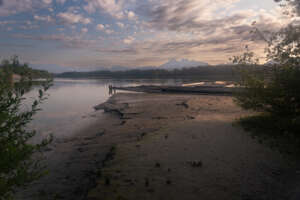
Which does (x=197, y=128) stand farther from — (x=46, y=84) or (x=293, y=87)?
(x=46, y=84)

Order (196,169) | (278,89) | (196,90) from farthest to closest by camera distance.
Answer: (196,90) → (278,89) → (196,169)

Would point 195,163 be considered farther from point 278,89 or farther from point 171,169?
point 278,89

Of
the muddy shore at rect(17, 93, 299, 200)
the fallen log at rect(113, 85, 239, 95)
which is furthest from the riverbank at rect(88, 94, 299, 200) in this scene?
the fallen log at rect(113, 85, 239, 95)

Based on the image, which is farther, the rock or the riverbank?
the rock

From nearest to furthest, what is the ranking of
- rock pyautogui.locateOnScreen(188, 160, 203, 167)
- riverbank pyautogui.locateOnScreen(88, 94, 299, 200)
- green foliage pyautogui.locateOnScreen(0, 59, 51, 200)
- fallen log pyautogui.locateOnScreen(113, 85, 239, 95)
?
1. green foliage pyautogui.locateOnScreen(0, 59, 51, 200)
2. riverbank pyautogui.locateOnScreen(88, 94, 299, 200)
3. rock pyautogui.locateOnScreen(188, 160, 203, 167)
4. fallen log pyautogui.locateOnScreen(113, 85, 239, 95)

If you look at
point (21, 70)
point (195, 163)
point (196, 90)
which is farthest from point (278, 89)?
point (196, 90)

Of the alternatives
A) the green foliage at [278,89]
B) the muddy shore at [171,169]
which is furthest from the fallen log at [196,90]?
the muddy shore at [171,169]

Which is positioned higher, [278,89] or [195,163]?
[278,89]

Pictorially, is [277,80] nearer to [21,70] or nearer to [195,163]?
[195,163]

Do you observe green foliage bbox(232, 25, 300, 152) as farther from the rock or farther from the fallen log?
the fallen log

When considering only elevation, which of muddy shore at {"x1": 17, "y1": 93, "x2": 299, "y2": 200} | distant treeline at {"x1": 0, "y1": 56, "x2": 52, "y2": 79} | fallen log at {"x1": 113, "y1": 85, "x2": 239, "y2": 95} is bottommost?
muddy shore at {"x1": 17, "y1": 93, "x2": 299, "y2": 200}

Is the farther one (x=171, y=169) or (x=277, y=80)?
(x=277, y=80)

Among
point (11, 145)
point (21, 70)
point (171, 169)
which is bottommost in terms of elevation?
point (171, 169)

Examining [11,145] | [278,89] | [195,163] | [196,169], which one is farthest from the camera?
[278,89]
